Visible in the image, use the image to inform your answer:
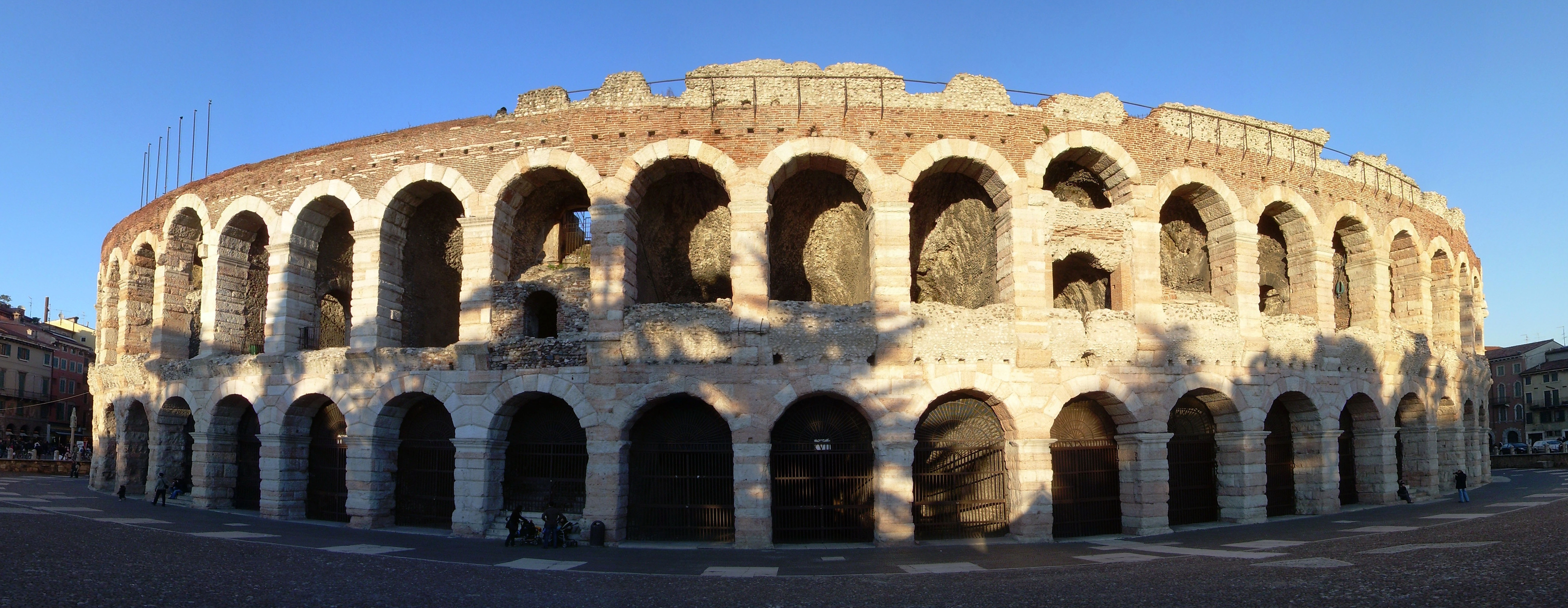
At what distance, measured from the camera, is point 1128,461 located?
1702 cm

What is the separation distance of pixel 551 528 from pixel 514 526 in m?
0.67

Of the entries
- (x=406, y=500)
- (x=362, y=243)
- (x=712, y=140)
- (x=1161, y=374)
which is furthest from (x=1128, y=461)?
(x=362, y=243)

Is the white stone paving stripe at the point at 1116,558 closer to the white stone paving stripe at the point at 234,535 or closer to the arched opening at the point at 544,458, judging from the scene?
the arched opening at the point at 544,458

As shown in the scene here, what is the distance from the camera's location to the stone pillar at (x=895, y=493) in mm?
15656

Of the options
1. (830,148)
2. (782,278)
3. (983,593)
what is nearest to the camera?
(983,593)

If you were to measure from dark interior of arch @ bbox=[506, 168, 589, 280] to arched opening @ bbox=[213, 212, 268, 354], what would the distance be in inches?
235

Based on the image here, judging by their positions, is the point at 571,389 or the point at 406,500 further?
the point at 406,500

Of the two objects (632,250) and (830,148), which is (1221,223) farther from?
(632,250)

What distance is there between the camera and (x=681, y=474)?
16.6 metres

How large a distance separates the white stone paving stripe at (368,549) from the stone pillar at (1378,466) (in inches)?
709

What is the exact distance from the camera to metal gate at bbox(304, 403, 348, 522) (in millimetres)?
18859

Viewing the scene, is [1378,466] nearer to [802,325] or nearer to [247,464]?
[802,325]

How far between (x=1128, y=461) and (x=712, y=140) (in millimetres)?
10095

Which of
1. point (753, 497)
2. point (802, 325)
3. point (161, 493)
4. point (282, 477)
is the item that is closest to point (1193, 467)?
point (802, 325)
